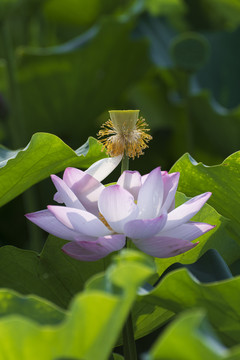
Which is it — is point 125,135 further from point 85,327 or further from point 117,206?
point 85,327

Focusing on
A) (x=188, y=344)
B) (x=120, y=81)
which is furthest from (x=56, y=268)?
(x=120, y=81)

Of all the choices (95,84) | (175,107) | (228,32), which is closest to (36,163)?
(95,84)

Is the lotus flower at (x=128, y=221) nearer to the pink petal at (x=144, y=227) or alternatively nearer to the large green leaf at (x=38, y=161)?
the pink petal at (x=144, y=227)

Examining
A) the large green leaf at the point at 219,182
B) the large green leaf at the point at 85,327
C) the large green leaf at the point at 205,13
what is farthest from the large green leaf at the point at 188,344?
the large green leaf at the point at 205,13

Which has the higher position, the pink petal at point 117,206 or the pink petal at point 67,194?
the pink petal at point 67,194

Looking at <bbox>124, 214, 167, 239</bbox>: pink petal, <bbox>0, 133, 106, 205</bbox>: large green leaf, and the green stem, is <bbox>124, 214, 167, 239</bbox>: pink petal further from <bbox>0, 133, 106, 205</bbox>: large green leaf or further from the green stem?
<bbox>0, 133, 106, 205</bbox>: large green leaf

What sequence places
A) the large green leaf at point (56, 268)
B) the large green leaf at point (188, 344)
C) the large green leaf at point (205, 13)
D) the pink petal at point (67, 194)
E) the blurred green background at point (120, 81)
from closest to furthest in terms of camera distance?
the large green leaf at point (188, 344) < the pink petal at point (67, 194) < the large green leaf at point (56, 268) < the blurred green background at point (120, 81) < the large green leaf at point (205, 13)

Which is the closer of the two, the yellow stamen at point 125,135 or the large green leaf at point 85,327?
the large green leaf at point 85,327

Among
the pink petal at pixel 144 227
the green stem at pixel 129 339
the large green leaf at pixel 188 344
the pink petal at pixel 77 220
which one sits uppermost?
the pink petal at pixel 77 220
